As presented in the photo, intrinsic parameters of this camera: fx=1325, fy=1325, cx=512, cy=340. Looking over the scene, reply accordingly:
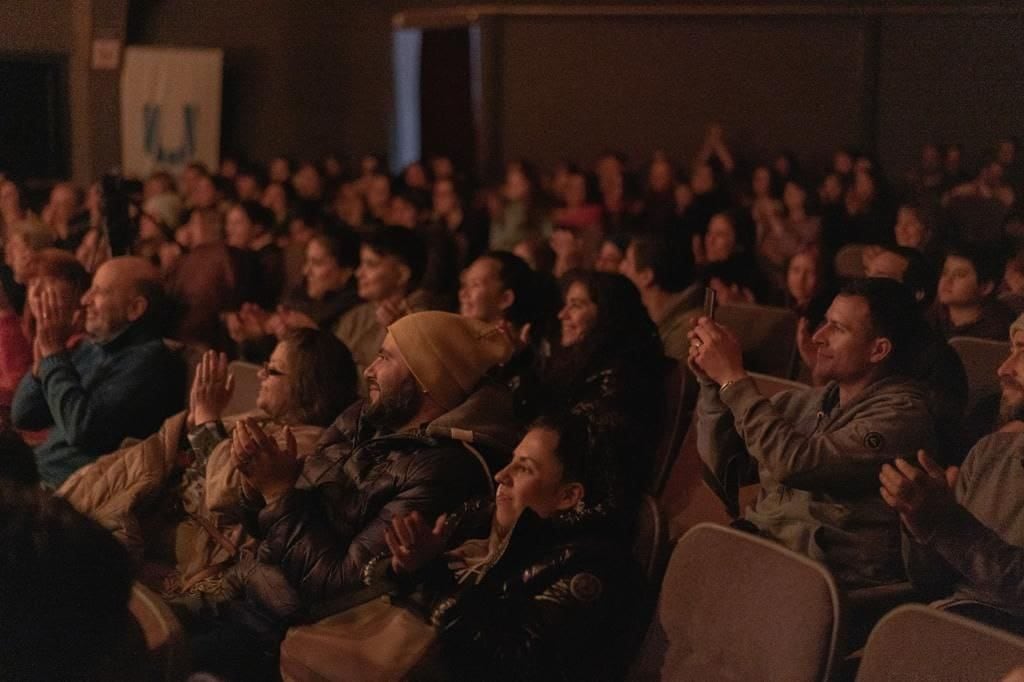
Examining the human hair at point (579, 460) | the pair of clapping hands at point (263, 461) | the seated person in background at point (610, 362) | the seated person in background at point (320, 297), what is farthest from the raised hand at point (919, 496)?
the seated person in background at point (320, 297)

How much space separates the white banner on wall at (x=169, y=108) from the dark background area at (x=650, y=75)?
0.16 metres

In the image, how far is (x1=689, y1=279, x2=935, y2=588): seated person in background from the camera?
2.18 metres

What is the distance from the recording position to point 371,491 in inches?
89.0

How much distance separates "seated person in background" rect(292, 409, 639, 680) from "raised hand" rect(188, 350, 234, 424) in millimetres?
677

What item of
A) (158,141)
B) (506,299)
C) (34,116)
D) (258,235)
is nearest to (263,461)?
(506,299)

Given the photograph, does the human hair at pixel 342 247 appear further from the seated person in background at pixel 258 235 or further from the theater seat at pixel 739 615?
the theater seat at pixel 739 615

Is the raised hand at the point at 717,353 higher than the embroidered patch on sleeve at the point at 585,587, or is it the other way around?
the raised hand at the point at 717,353

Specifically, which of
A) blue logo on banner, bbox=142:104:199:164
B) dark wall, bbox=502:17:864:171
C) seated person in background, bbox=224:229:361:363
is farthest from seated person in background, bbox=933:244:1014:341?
blue logo on banner, bbox=142:104:199:164

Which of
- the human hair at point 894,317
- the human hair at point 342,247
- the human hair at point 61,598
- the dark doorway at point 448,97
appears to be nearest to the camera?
the human hair at point 61,598

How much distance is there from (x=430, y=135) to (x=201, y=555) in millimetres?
7999

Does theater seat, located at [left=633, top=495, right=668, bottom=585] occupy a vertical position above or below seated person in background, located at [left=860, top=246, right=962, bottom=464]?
below

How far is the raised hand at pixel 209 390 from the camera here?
2584 millimetres

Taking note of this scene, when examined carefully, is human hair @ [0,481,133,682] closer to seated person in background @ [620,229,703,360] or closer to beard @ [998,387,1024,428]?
beard @ [998,387,1024,428]

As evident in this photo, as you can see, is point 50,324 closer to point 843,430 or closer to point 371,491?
point 371,491
